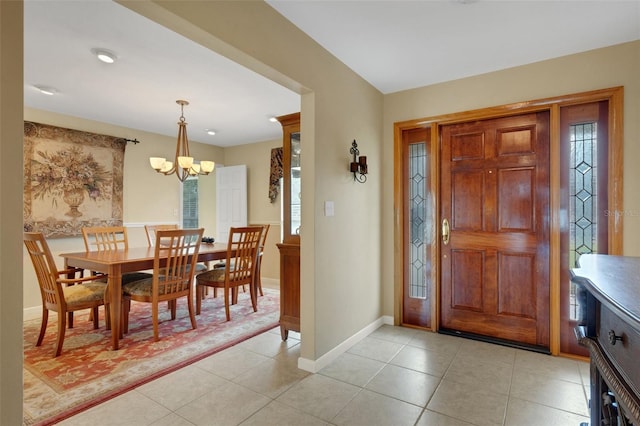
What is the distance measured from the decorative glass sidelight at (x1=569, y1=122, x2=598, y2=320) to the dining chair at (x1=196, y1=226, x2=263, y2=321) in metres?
3.14

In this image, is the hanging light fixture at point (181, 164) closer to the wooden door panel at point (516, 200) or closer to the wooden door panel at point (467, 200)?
the wooden door panel at point (467, 200)

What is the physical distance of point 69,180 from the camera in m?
4.14

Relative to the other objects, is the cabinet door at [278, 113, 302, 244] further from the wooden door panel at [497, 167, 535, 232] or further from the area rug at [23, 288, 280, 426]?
the wooden door panel at [497, 167, 535, 232]

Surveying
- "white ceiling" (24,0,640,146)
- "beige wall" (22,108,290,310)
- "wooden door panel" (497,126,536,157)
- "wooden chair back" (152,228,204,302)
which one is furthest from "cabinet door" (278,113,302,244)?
"beige wall" (22,108,290,310)

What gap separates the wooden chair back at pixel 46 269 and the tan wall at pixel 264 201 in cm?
312

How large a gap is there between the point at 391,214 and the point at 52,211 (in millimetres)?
4181

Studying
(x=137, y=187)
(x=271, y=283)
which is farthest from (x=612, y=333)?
(x=137, y=187)

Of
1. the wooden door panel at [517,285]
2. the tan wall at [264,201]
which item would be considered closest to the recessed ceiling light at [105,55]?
the tan wall at [264,201]

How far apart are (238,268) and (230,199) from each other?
89.9 inches

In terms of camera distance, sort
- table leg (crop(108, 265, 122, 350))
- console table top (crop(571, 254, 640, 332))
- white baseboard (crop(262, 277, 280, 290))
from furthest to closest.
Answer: white baseboard (crop(262, 277, 280, 290)) < table leg (crop(108, 265, 122, 350)) < console table top (crop(571, 254, 640, 332))

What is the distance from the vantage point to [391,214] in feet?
11.4

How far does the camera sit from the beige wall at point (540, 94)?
7.96 feet

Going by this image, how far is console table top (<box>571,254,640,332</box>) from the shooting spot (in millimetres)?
811

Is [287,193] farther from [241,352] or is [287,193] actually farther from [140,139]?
[140,139]
